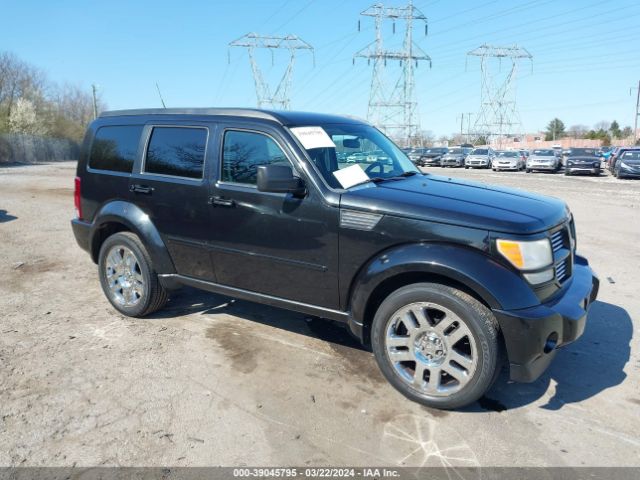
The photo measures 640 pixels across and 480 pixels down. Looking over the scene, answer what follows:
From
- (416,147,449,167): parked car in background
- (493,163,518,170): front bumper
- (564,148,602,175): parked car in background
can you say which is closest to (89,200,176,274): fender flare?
(564,148,602,175): parked car in background

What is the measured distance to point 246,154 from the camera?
4.00m

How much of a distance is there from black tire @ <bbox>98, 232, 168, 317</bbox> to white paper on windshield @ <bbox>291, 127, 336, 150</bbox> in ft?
6.32

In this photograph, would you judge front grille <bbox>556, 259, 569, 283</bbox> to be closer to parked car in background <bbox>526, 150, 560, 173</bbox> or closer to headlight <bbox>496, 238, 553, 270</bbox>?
headlight <bbox>496, 238, 553, 270</bbox>

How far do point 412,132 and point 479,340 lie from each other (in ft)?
182

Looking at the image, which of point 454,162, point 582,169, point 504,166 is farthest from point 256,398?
point 454,162

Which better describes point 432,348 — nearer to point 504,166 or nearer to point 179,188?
point 179,188

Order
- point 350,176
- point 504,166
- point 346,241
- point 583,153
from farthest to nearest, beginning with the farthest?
1. point 504,166
2. point 583,153
3. point 350,176
4. point 346,241

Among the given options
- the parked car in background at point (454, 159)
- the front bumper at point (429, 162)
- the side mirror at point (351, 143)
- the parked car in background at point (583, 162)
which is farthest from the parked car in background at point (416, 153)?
the side mirror at point (351, 143)

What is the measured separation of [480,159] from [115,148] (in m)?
36.7

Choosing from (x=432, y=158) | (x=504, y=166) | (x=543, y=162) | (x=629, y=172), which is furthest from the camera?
(x=432, y=158)

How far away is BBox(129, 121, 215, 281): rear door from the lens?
4184 mm

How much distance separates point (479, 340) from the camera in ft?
10.1

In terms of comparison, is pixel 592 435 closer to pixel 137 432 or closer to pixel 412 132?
pixel 137 432

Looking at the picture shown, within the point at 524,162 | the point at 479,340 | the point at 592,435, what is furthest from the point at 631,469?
the point at 524,162
